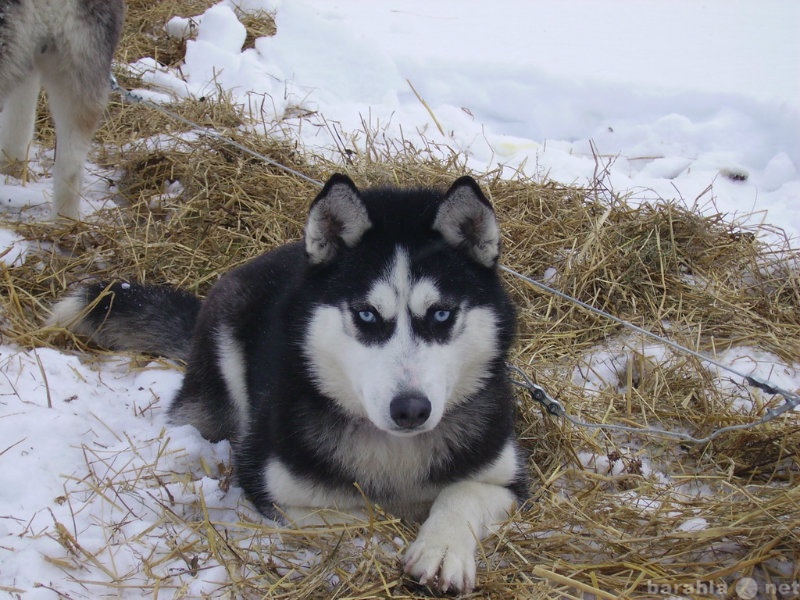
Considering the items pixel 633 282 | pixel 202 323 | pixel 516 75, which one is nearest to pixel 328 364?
pixel 202 323

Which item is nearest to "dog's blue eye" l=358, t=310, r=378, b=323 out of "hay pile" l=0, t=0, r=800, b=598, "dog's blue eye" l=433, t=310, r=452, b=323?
"dog's blue eye" l=433, t=310, r=452, b=323

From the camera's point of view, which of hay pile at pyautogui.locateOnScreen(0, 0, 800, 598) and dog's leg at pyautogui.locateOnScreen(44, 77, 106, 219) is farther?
dog's leg at pyautogui.locateOnScreen(44, 77, 106, 219)

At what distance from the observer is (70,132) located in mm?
4395

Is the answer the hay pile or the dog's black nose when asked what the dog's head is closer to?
the dog's black nose

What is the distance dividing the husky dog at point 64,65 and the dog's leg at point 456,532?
305 cm

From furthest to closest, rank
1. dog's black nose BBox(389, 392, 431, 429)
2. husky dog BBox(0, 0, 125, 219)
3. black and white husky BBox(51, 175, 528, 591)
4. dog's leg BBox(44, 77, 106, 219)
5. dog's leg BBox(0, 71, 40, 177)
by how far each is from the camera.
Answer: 1. dog's leg BBox(0, 71, 40, 177)
2. dog's leg BBox(44, 77, 106, 219)
3. husky dog BBox(0, 0, 125, 219)
4. black and white husky BBox(51, 175, 528, 591)
5. dog's black nose BBox(389, 392, 431, 429)

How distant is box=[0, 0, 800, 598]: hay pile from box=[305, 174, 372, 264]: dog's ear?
0.90m

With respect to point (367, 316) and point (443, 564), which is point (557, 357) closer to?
point (367, 316)

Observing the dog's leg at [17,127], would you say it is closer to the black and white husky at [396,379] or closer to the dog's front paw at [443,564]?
the black and white husky at [396,379]

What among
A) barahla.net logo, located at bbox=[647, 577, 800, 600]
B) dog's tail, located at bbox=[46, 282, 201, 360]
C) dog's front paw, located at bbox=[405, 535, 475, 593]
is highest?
barahla.net logo, located at bbox=[647, 577, 800, 600]

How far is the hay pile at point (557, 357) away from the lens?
7.68 ft

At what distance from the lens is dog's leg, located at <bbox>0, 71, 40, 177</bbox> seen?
4.76m

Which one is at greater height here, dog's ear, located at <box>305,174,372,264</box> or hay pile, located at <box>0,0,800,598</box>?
dog's ear, located at <box>305,174,372,264</box>

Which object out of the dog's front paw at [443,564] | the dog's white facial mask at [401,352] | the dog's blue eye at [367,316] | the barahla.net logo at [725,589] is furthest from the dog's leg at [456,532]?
the dog's blue eye at [367,316]
